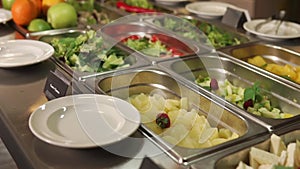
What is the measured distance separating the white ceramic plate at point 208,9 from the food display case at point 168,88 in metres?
0.05

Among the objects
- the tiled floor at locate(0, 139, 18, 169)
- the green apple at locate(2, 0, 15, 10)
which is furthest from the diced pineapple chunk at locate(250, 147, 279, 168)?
the green apple at locate(2, 0, 15, 10)

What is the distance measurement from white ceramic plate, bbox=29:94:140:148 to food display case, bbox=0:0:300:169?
0.10 feet

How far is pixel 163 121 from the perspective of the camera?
→ 3.77 ft

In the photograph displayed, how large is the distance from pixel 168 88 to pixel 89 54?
313mm

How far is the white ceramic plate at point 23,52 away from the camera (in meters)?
1.46

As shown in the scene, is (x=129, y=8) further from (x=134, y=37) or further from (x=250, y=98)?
(x=250, y=98)

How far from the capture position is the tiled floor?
100 centimetres

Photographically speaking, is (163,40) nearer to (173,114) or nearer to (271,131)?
(173,114)

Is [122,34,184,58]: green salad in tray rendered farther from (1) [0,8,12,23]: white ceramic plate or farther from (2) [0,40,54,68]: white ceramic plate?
(1) [0,8,12,23]: white ceramic plate

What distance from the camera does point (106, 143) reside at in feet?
3.13

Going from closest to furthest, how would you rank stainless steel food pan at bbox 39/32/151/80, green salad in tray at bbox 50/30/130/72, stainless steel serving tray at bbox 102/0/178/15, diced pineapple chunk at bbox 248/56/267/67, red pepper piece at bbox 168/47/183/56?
stainless steel food pan at bbox 39/32/151/80
green salad in tray at bbox 50/30/130/72
diced pineapple chunk at bbox 248/56/267/67
red pepper piece at bbox 168/47/183/56
stainless steel serving tray at bbox 102/0/178/15

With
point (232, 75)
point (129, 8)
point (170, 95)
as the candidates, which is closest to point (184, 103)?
point (170, 95)

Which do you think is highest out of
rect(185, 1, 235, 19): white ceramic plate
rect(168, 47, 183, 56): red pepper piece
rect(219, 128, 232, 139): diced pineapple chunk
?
rect(185, 1, 235, 19): white ceramic plate

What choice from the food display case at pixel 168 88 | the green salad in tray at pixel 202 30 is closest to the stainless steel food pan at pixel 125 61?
the food display case at pixel 168 88
